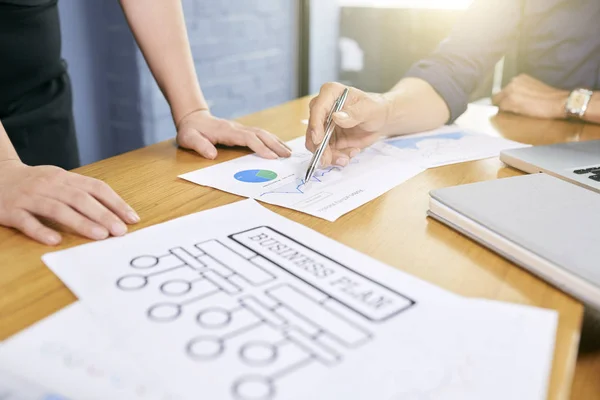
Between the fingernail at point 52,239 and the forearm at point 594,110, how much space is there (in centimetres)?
90

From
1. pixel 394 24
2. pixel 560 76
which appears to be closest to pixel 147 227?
pixel 560 76

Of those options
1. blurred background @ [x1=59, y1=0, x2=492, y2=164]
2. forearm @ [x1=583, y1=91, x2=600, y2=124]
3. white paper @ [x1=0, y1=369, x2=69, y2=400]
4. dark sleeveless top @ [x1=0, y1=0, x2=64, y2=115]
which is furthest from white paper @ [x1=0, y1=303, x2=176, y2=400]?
blurred background @ [x1=59, y1=0, x2=492, y2=164]

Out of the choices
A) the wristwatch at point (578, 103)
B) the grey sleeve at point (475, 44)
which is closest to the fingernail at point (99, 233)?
the grey sleeve at point (475, 44)

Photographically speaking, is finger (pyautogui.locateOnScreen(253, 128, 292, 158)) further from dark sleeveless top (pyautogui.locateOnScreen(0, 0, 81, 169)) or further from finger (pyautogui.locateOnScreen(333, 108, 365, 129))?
dark sleeveless top (pyautogui.locateOnScreen(0, 0, 81, 169))

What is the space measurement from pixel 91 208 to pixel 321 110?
1.07 feet

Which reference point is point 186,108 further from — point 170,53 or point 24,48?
point 24,48

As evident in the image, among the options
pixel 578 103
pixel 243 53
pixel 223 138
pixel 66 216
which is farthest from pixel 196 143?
pixel 243 53

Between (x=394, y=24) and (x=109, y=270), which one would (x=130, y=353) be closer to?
(x=109, y=270)

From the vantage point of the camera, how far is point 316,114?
70cm

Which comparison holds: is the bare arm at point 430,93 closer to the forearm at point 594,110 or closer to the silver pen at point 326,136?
the silver pen at point 326,136

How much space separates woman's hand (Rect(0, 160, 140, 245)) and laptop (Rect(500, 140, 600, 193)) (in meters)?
0.48

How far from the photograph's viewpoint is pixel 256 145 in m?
0.76

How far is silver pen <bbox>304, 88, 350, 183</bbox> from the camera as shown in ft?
2.15

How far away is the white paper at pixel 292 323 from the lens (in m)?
0.30
